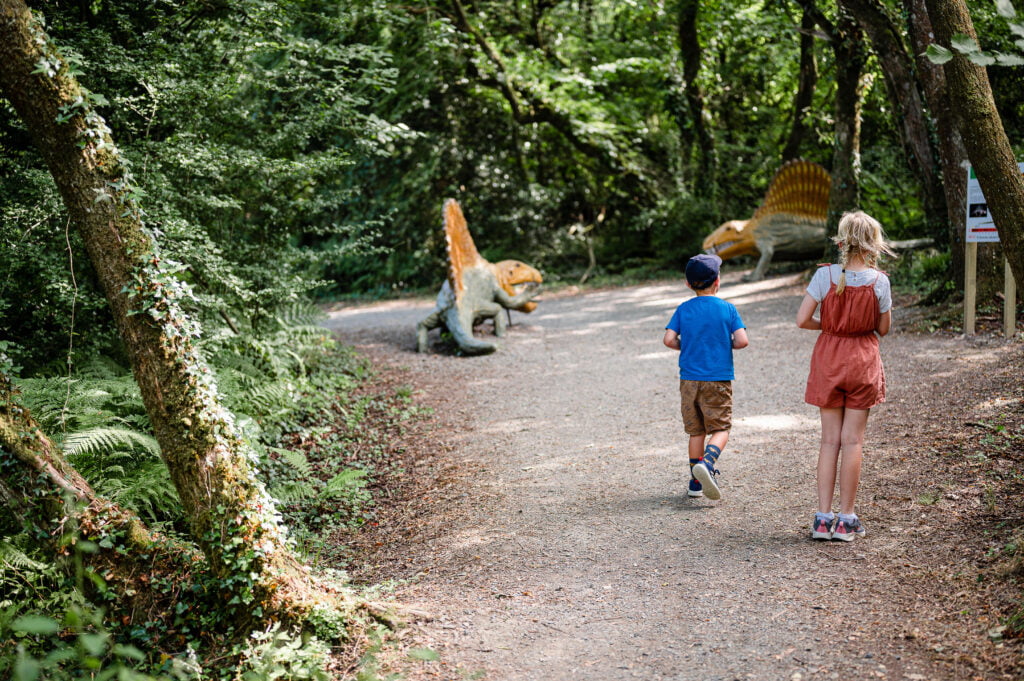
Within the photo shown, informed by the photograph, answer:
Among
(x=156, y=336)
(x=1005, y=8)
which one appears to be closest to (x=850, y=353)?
(x=1005, y=8)

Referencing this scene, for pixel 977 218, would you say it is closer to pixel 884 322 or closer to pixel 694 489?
pixel 884 322

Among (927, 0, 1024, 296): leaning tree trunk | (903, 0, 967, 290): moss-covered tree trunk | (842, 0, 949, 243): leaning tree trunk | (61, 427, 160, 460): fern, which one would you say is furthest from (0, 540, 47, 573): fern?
(842, 0, 949, 243): leaning tree trunk

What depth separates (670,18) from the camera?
1819 cm

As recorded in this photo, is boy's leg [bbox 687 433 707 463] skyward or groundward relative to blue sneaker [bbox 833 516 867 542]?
skyward

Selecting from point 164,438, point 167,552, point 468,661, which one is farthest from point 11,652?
point 468,661

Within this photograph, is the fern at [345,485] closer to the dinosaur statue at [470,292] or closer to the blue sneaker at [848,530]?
the blue sneaker at [848,530]

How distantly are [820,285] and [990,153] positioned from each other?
1.25m

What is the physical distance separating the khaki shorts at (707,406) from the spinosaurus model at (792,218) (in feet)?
33.6

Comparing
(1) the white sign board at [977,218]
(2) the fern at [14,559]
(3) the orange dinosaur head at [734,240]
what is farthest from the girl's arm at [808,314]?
(3) the orange dinosaur head at [734,240]

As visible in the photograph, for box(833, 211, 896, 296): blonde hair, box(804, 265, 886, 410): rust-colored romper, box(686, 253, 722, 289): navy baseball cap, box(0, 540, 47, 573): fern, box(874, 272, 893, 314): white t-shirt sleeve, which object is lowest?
box(0, 540, 47, 573): fern

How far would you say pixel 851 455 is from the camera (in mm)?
4355

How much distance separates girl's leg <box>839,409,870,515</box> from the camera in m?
4.36

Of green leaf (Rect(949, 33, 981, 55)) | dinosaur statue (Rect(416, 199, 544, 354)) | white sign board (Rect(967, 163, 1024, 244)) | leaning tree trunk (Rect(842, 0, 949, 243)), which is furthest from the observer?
dinosaur statue (Rect(416, 199, 544, 354))

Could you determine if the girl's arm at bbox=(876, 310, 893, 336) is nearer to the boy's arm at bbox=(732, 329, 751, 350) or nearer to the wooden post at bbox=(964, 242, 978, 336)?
the boy's arm at bbox=(732, 329, 751, 350)
